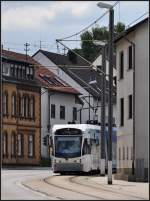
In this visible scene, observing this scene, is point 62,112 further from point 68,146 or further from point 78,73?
point 68,146

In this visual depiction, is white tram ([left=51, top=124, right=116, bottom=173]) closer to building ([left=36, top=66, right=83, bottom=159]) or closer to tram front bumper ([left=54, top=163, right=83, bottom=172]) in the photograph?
tram front bumper ([left=54, top=163, right=83, bottom=172])

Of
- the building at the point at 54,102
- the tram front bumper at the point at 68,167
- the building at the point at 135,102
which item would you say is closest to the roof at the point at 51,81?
the building at the point at 54,102

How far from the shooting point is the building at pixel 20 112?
285 ft

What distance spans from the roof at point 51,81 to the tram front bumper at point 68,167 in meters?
42.3

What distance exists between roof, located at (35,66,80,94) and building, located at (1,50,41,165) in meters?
2.92

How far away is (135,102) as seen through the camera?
48156 mm

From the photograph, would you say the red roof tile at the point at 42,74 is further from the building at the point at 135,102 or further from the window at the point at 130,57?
the window at the point at 130,57

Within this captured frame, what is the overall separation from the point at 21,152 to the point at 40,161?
3390 millimetres

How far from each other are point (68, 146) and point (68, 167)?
55.8 inches

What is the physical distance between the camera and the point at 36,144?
91875 mm

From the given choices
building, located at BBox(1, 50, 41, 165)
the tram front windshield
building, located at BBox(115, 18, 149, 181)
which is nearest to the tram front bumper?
the tram front windshield

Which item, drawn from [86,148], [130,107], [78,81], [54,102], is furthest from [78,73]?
[130,107]

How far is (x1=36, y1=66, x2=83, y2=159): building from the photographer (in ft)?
315

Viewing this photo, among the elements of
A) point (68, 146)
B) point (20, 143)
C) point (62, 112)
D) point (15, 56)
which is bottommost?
point (20, 143)
